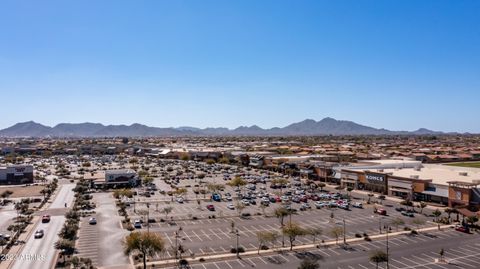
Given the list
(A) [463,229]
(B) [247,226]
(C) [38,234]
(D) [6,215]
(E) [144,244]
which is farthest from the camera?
(D) [6,215]

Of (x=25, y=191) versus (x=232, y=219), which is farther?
(x=25, y=191)

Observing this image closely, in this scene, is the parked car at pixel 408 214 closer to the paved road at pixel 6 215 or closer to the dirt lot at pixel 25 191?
the paved road at pixel 6 215

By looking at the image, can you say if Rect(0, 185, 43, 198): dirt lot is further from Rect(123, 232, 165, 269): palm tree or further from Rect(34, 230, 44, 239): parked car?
Rect(123, 232, 165, 269): palm tree

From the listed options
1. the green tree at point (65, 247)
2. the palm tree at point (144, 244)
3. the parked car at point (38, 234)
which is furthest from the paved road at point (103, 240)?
the parked car at point (38, 234)

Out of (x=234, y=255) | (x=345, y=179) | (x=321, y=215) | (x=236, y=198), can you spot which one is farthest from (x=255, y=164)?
(x=234, y=255)

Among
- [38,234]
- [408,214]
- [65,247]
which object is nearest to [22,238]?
[38,234]

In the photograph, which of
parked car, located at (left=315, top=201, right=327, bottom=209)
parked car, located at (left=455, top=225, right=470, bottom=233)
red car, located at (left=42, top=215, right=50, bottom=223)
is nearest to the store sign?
parked car, located at (left=315, top=201, right=327, bottom=209)

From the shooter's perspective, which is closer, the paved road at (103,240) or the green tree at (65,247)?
the paved road at (103,240)

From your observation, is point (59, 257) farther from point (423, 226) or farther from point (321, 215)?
point (423, 226)

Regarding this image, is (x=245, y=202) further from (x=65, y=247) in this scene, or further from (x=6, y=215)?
(x=6, y=215)
